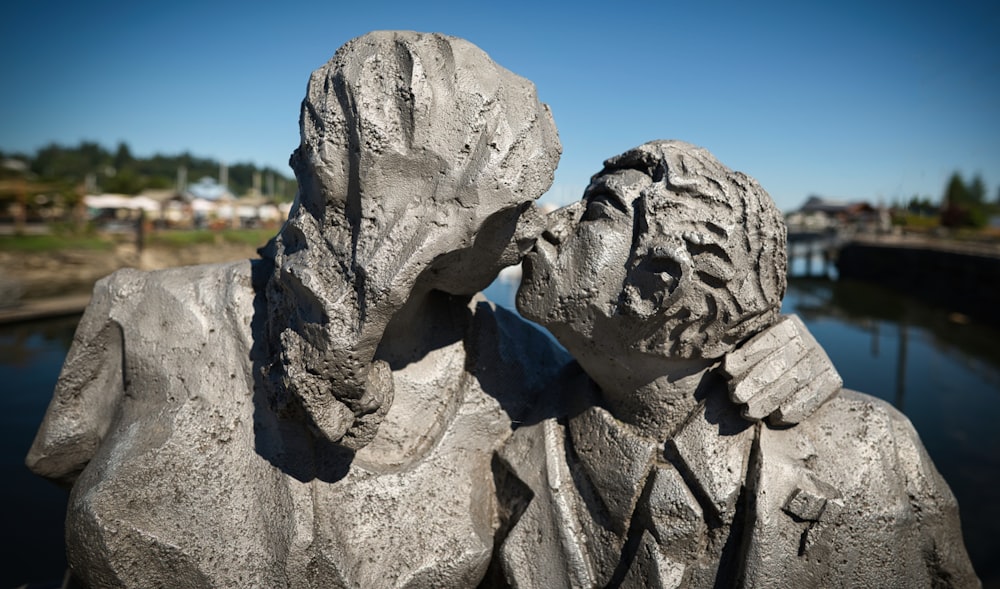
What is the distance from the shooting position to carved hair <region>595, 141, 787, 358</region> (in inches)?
55.3

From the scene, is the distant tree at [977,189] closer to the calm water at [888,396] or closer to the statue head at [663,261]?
the calm water at [888,396]

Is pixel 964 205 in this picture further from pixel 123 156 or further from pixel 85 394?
pixel 123 156

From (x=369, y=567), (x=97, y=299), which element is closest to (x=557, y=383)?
(x=369, y=567)

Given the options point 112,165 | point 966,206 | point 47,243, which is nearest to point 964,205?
point 966,206

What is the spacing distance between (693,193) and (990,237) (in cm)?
1623

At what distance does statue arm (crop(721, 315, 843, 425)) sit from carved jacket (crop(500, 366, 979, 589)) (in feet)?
0.23

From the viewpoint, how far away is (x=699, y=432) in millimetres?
1562

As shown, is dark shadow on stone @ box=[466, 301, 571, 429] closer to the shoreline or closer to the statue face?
the statue face

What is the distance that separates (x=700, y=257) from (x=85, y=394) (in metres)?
1.77

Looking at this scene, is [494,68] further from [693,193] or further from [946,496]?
[946,496]

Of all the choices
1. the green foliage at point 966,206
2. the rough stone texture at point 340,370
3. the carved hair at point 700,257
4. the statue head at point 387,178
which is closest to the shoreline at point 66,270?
the rough stone texture at point 340,370

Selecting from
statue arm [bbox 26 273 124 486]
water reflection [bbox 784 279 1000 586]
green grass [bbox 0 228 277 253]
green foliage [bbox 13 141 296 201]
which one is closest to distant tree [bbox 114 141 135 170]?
green foliage [bbox 13 141 296 201]

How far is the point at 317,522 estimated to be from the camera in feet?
5.12

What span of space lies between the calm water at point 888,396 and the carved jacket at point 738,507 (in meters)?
1.98
